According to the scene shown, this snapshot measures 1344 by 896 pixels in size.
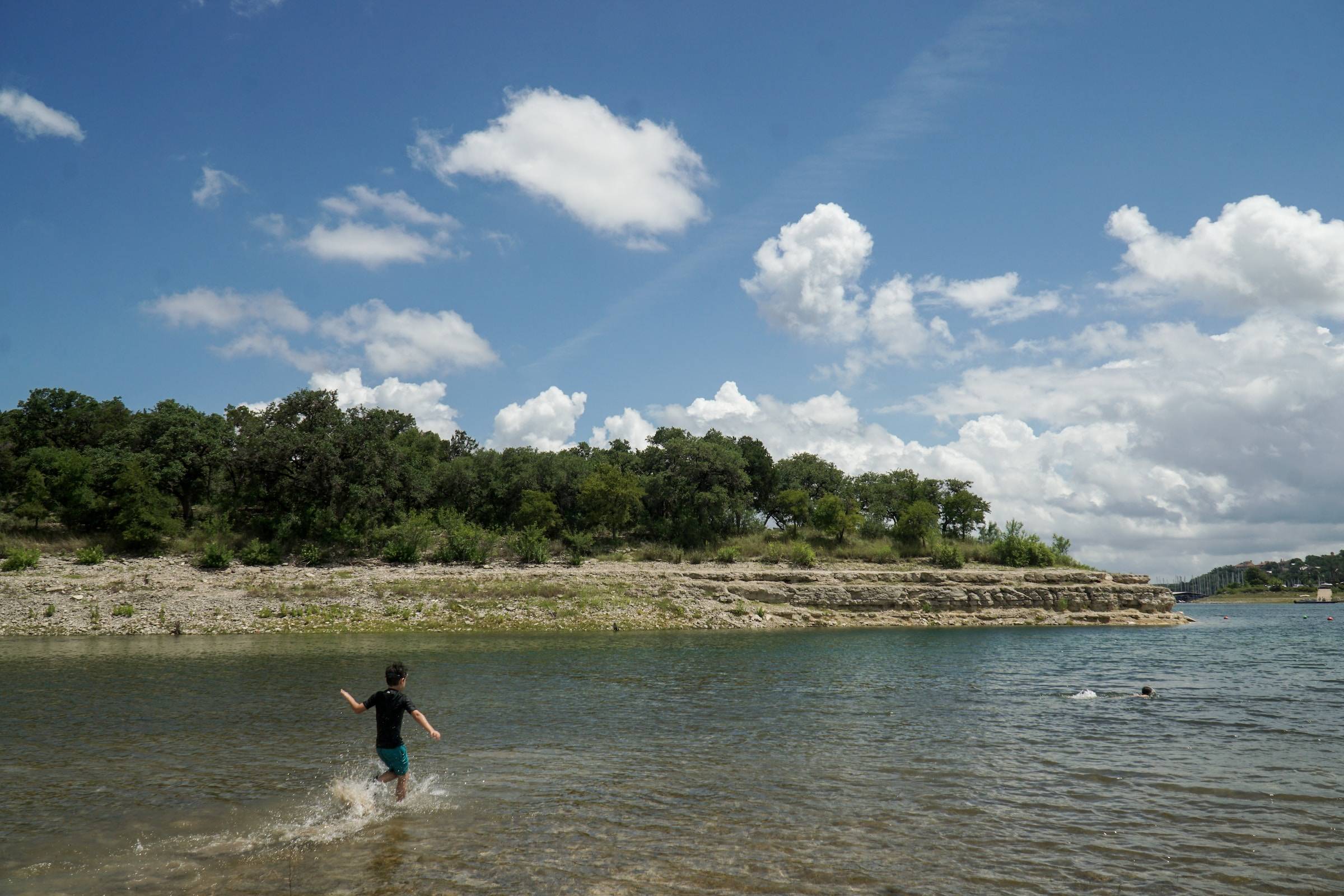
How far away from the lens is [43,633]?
40.6 meters

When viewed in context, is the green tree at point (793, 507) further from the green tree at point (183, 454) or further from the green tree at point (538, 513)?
the green tree at point (183, 454)

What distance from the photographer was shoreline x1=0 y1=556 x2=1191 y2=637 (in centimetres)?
4403

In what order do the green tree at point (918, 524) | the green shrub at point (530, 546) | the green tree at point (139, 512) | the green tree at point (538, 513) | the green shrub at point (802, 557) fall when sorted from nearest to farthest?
the green tree at point (139, 512)
the green shrub at point (530, 546)
the green shrub at point (802, 557)
the green tree at point (538, 513)
the green tree at point (918, 524)

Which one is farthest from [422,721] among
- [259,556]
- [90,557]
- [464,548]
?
[90,557]

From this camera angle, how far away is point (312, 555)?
5778cm

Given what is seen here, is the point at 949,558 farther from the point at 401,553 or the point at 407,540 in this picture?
the point at 401,553

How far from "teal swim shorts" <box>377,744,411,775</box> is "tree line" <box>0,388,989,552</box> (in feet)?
171

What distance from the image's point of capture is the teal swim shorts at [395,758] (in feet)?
39.8

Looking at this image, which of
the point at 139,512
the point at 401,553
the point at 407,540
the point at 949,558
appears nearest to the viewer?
the point at 139,512

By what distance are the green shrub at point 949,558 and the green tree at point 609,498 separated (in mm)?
27837

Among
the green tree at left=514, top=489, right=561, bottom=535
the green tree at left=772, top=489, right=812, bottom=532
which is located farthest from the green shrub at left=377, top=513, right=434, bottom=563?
the green tree at left=772, top=489, right=812, bottom=532

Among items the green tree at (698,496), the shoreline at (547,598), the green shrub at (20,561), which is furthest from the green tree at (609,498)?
the green shrub at (20,561)

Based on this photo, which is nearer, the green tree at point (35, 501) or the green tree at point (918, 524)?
the green tree at point (35, 501)

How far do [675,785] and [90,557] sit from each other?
5471cm
